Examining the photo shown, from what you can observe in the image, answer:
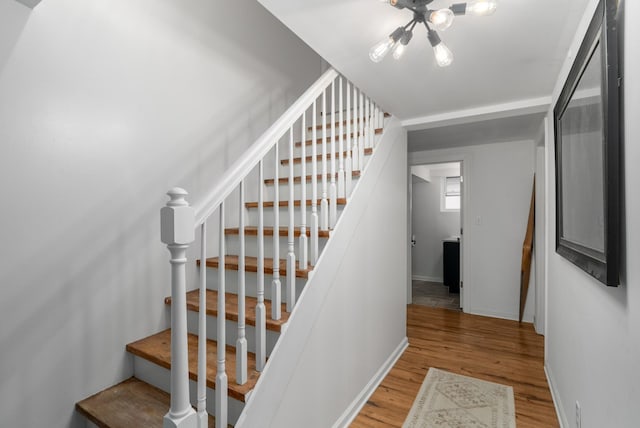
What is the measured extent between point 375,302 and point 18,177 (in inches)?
84.1

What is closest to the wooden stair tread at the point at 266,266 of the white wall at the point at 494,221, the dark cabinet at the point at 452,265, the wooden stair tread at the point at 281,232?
the wooden stair tread at the point at 281,232

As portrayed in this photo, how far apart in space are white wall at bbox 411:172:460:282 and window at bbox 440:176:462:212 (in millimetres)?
71

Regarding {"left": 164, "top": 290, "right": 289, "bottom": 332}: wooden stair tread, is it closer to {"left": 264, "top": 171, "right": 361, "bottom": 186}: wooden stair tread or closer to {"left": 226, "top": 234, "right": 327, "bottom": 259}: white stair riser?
{"left": 226, "top": 234, "right": 327, "bottom": 259}: white stair riser

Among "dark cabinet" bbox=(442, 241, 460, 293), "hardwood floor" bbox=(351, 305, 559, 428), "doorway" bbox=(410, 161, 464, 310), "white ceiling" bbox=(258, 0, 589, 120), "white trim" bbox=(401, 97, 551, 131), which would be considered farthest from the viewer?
"doorway" bbox=(410, 161, 464, 310)

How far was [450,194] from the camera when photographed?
5973 mm

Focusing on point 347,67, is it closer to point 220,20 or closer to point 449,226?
point 220,20

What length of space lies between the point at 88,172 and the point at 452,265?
5.04 metres

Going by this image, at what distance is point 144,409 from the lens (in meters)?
1.41

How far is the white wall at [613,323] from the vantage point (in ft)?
2.81

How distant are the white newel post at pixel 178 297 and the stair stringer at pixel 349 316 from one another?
0.32 m

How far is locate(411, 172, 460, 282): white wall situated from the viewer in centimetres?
589

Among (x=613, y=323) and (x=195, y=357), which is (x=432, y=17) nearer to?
(x=613, y=323)

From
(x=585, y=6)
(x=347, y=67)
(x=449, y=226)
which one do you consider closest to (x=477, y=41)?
(x=585, y=6)

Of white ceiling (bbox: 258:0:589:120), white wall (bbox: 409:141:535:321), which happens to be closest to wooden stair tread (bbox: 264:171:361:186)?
white ceiling (bbox: 258:0:589:120)
